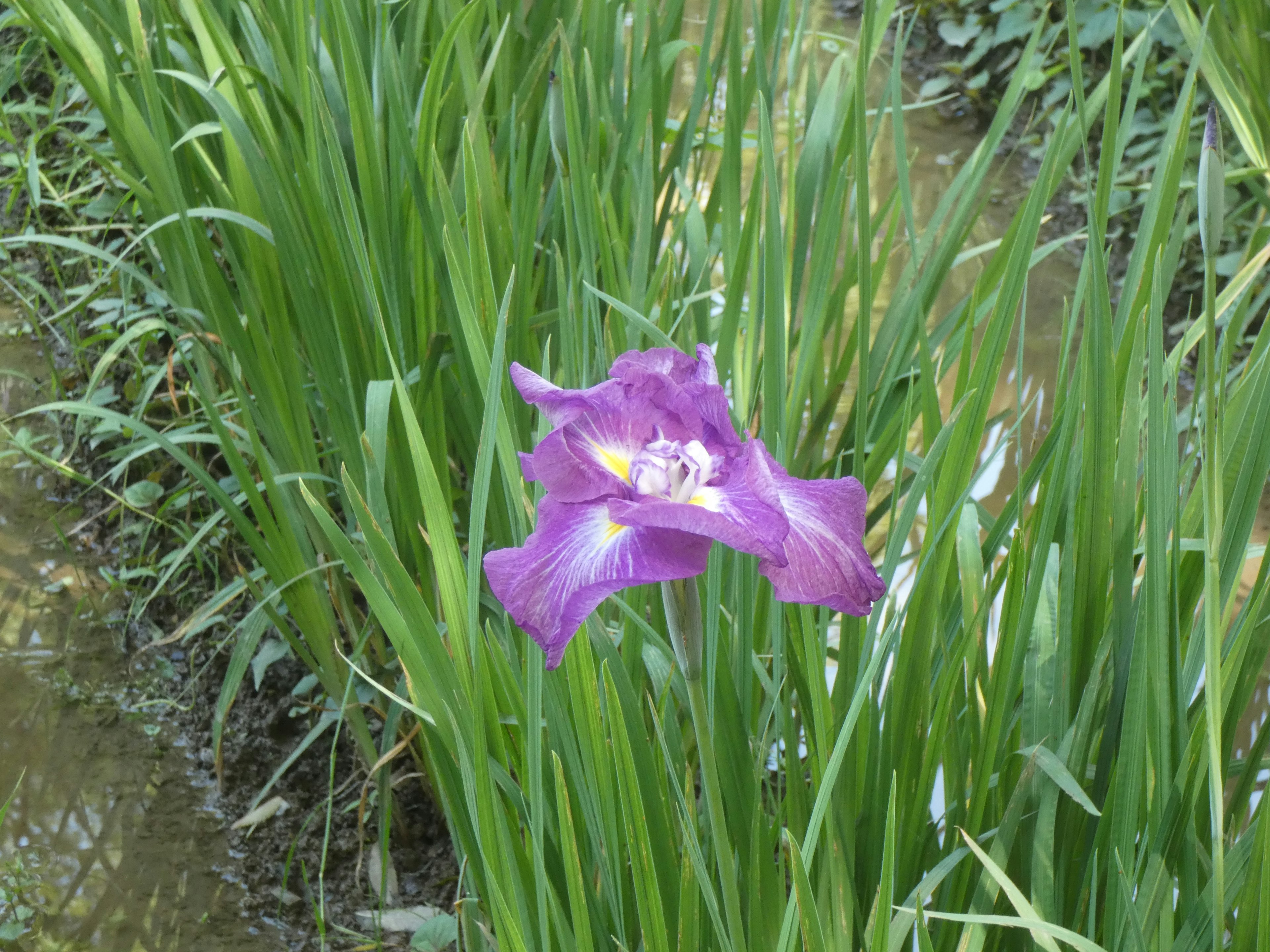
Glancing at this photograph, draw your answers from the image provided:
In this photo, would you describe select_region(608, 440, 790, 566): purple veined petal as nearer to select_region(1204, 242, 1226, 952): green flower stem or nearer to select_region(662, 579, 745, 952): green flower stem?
select_region(662, 579, 745, 952): green flower stem

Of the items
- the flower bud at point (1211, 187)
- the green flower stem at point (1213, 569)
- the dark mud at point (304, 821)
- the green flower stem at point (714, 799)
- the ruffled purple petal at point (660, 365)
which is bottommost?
the dark mud at point (304, 821)

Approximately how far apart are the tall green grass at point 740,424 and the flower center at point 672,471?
0.11 meters

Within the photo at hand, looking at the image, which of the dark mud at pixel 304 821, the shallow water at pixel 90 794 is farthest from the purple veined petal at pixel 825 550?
the shallow water at pixel 90 794

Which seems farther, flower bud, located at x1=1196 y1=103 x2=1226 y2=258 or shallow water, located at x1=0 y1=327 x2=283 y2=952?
shallow water, located at x1=0 y1=327 x2=283 y2=952

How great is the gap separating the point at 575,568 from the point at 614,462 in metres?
0.07

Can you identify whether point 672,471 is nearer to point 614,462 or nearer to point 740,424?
point 614,462

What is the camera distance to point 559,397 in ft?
1.71

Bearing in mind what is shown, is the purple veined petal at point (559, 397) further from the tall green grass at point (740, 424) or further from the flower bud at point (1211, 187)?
the flower bud at point (1211, 187)

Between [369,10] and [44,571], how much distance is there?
0.92m

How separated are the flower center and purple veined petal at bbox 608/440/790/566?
0.04 feet

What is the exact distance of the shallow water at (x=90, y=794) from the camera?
3.78 feet

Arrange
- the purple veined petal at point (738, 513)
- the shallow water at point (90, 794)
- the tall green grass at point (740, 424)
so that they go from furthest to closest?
the shallow water at point (90, 794) → the tall green grass at point (740, 424) → the purple veined petal at point (738, 513)

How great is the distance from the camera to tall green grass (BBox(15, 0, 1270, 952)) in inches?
24.9

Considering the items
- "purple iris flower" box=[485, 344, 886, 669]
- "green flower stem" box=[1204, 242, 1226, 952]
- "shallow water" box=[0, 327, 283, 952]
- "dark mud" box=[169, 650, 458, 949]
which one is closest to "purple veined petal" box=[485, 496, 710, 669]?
"purple iris flower" box=[485, 344, 886, 669]
